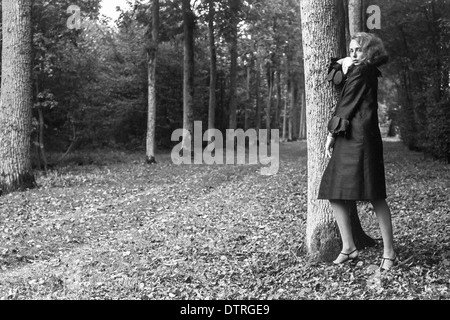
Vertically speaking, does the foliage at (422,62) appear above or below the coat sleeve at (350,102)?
above

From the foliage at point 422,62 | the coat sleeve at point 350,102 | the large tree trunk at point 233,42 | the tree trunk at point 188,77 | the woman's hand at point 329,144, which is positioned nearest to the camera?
the coat sleeve at point 350,102

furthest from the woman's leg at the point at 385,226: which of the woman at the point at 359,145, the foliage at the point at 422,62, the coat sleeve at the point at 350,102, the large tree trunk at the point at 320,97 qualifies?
the foliage at the point at 422,62

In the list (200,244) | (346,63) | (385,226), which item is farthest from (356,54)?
(200,244)

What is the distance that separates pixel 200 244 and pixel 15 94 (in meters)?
9.26

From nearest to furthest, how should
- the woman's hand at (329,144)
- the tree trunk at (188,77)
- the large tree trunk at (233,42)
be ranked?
the woman's hand at (329,144) < the tree trunk at (188,77) < the large tree trunk at (233,42)

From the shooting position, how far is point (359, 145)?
17.2 ft

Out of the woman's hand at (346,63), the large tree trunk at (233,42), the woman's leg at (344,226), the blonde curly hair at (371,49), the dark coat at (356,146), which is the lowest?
the woman's leg at (344,226)

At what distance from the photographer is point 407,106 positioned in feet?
96.1

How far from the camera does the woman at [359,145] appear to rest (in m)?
5.19

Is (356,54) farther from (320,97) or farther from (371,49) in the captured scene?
(320,97)

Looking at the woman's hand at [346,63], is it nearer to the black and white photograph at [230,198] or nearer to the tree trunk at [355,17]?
the black and white photograph at [230,198]

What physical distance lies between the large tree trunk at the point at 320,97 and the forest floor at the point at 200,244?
0.37m

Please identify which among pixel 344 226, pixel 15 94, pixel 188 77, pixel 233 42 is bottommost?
pixel 344 226

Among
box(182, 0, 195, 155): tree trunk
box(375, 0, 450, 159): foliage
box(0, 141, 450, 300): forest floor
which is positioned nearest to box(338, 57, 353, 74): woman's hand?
box(0, 141, 450, 300): forest floor
